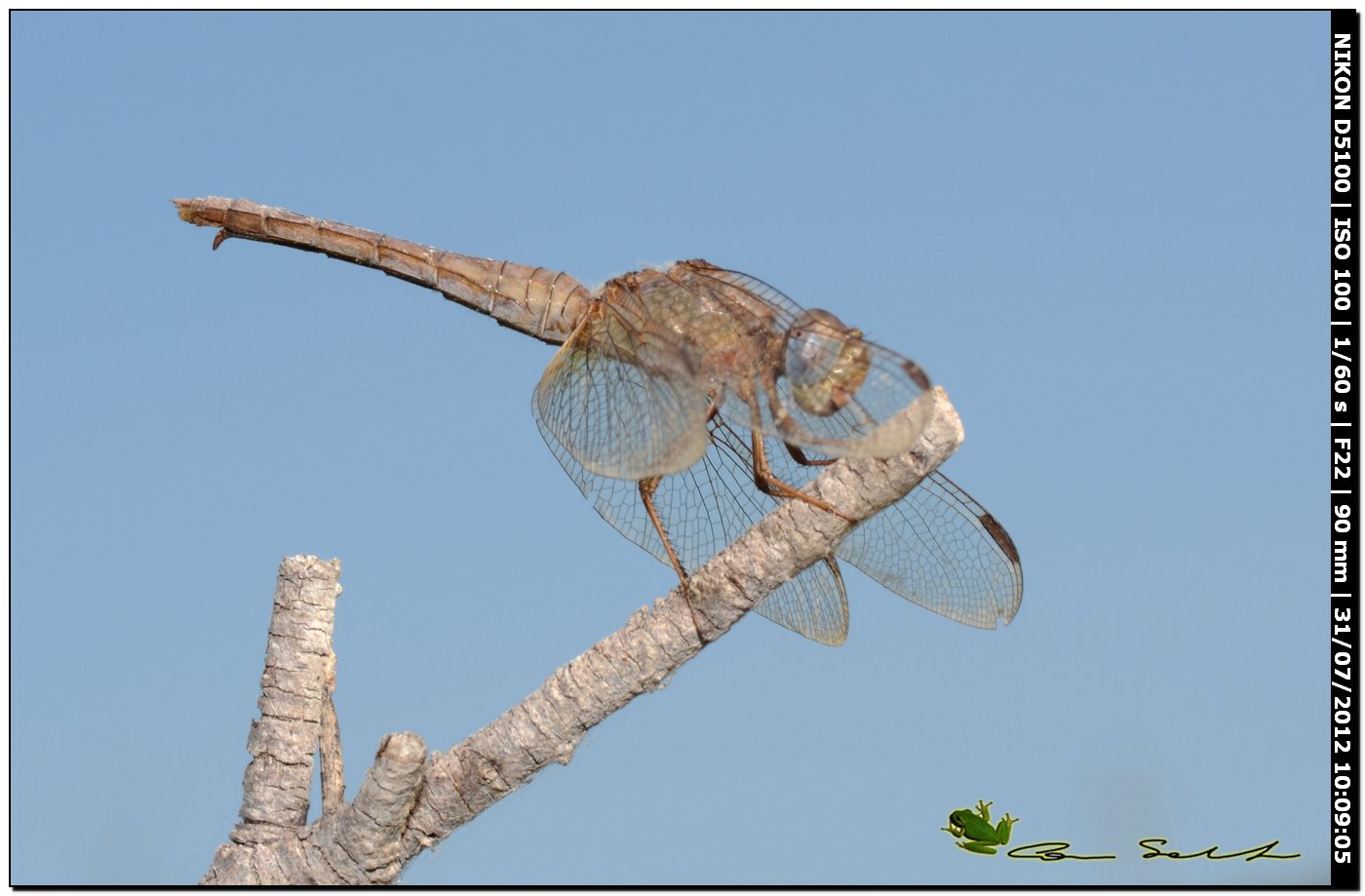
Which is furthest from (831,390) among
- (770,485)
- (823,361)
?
(770,485)

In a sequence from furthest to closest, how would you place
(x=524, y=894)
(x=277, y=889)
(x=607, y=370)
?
(x=607, y=370) → (x=277, y=889) → (x=524, y=894)

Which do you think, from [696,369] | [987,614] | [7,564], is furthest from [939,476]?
[7,564]

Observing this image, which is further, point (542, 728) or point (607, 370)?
point (607, 370)

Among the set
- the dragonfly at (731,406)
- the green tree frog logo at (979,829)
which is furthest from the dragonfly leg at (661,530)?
the green tree frog logo at (979,829)

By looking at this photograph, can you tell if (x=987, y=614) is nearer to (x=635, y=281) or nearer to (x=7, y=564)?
(x=635, y=281)

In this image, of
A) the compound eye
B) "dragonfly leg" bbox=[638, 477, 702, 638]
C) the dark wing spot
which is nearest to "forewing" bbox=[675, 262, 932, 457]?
the compound eye

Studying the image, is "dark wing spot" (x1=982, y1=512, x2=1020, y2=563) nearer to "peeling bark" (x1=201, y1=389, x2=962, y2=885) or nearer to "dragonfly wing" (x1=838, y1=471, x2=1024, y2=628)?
"dragonfly wing" (x1=838, y1=471, x2=1024, y2=628)
